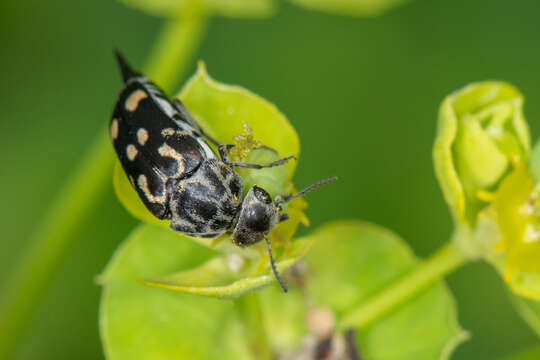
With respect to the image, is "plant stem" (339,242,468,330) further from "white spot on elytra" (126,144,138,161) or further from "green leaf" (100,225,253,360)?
"white spot on elytra" (126,144,138,161)

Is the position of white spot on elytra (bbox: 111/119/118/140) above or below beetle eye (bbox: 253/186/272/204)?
below

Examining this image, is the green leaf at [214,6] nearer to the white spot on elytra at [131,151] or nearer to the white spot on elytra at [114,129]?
the white spot on elytra at [114,129]

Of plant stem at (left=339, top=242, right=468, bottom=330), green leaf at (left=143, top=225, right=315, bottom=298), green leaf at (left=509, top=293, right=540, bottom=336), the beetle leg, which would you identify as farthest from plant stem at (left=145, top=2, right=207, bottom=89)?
green leaf at (left=509, top=293, right=540, bottom=336)

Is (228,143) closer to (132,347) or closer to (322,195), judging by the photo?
(132,347)

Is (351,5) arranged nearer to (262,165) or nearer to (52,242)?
(262,165)

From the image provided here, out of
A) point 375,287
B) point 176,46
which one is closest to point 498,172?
point 375,287

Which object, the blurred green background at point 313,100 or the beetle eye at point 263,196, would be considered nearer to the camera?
the beetle eye at point 263,196

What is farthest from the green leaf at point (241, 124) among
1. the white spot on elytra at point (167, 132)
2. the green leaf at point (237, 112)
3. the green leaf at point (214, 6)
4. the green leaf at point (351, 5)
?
the green leaf at point (351, 5)

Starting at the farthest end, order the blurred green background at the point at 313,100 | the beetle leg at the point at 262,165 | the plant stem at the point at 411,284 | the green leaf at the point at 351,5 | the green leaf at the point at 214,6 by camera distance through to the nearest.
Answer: the blurred green background at the point at 313,100 → the green leaf at the point at 351,5 → the green leaf at the point at 214,6 → the plant stem at the point at 411,284 → the beetle leg at the point at 262,165
